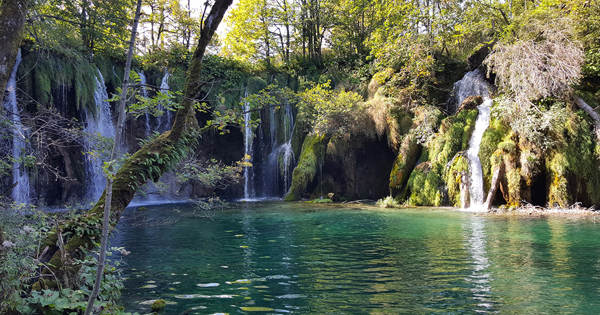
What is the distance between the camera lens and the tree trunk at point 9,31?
3.76 metres

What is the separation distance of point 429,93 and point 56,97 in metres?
19.4

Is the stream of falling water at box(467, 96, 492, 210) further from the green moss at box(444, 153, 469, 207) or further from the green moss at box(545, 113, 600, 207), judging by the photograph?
the green moss at box(545, 113, 600, 207)

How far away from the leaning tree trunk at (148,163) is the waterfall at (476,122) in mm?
12716

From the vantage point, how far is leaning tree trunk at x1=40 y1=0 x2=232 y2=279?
4469mm

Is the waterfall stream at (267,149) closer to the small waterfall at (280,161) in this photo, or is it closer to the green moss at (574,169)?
the small waterfall at (280,161)

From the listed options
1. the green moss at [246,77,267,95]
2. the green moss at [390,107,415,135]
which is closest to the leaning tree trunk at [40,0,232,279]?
the green moss at [390,107,415,135]

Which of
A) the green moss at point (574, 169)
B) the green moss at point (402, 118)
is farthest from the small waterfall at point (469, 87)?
the green moss at point (574, 169)

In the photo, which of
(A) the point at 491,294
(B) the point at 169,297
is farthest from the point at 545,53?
(B) the point at 169,297

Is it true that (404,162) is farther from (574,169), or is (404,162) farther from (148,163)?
(148,163)

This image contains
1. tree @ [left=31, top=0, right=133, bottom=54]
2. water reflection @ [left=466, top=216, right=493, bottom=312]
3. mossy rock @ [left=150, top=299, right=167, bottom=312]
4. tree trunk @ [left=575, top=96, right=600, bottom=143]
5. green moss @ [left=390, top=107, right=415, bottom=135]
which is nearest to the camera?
mossy rock @ [left=150, top=299, right=167, bottom=312]

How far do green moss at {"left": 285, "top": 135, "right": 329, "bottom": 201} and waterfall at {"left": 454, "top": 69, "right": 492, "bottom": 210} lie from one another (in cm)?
781

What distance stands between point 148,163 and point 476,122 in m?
15.5

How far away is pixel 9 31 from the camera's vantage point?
383 centimetres

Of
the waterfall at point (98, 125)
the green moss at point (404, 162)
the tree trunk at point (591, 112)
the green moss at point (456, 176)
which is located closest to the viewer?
the tree trunk at point (591, 112)
